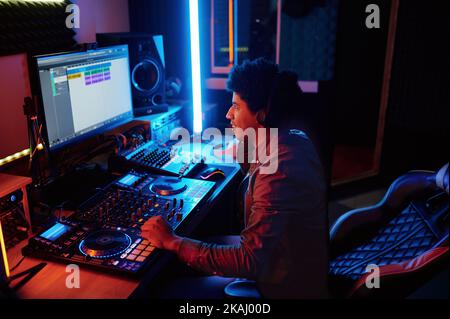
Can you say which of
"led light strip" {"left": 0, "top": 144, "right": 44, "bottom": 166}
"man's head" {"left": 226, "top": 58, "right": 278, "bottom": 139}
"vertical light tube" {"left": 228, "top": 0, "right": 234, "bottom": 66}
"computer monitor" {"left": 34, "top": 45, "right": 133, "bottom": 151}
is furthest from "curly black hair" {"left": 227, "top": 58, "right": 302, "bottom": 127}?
"vertical light tube" {"left": 228, "top": 0, "right": 234, "bottom": 66}

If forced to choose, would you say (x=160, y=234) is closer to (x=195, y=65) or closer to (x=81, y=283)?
(x=81, y=283)

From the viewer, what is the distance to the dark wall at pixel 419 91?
2951 mm

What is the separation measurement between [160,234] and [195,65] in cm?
142

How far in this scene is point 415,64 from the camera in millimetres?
3035

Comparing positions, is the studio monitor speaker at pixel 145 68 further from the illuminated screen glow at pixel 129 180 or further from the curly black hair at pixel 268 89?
the curly black hair at pixel 268 89

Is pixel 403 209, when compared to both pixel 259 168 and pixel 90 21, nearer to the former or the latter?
pixel 259 168

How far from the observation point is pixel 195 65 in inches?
98.0

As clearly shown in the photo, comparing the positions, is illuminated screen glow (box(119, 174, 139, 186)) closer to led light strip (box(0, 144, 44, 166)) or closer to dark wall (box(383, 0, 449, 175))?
led light strip (box(0, 144, 44, 166))

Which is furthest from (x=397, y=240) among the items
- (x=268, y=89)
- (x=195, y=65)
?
(x=195, y=65)

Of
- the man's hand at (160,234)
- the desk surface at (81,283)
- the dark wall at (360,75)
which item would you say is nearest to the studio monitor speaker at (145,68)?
the man's hand at (160,234)

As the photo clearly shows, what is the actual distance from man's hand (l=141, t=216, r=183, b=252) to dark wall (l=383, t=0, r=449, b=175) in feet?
7.84

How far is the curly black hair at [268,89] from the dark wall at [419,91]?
204cm
